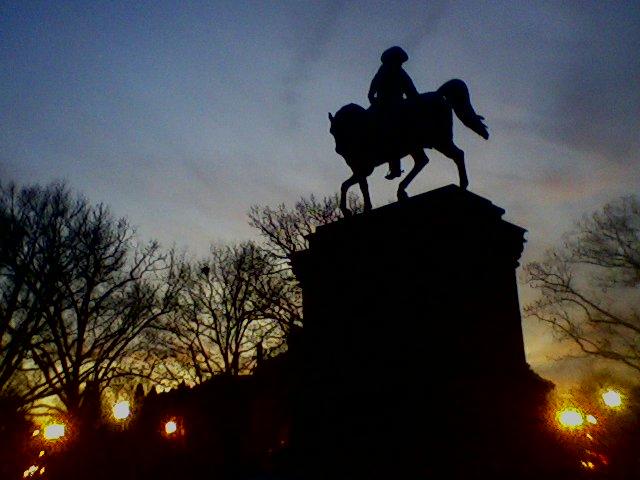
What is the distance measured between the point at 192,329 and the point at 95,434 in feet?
65.9

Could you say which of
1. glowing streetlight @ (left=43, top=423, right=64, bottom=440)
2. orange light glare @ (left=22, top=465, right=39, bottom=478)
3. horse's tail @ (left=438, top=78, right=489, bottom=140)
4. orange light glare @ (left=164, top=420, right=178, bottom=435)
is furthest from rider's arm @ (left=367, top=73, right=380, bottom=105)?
orange light glare @ (left=164, top=420, right=178, bottom=435)

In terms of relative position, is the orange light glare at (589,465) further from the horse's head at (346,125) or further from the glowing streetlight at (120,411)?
the glowing streetlight at (120,411)

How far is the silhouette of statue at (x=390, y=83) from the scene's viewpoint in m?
9.20

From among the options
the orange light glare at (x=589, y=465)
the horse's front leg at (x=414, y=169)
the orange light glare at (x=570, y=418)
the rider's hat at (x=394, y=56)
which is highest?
the rider's hat at (x=394, y=56)

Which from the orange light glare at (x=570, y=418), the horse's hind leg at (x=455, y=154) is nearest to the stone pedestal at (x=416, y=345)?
the horse's hind leg at (x=455, y=154)

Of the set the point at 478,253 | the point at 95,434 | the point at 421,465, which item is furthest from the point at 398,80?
the point at 95,434

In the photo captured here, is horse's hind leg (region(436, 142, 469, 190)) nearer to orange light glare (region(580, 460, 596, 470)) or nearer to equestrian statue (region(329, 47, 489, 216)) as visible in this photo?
equestrian statue (region(329, 47, 489, 216))

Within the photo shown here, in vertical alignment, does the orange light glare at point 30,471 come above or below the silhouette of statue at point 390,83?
below

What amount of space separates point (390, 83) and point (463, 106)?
1148 millimetres

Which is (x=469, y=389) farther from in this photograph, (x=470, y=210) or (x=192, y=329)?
(x=192, y=329)

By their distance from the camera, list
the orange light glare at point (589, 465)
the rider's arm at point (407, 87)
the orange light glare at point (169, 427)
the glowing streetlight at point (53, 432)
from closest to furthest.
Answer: the orange light glare at point (589, 465)
the rider's arm at point (407, 87)
the glowing streetlight at point (53, 432)
the orange light glare at point (169, 427)

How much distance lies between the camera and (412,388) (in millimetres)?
7227

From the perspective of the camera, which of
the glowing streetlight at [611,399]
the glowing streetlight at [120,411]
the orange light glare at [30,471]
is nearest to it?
the orange light glare at [30,471]

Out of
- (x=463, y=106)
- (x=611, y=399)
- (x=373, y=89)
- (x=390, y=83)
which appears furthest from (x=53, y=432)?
(x=611, y=399)
